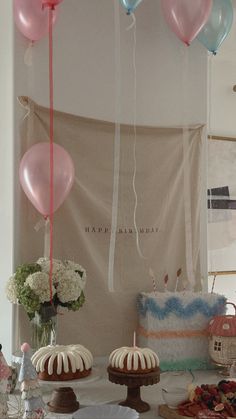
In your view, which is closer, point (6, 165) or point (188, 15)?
point (188, 15)

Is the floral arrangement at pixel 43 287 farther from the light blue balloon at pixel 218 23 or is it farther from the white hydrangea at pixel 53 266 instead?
the light blue balloon at pixel 218 23

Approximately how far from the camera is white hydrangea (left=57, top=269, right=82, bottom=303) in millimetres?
1799

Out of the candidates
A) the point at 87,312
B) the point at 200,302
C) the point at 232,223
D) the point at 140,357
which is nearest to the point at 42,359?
the point at 140,357

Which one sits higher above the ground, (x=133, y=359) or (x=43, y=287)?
(x=43, y=287)

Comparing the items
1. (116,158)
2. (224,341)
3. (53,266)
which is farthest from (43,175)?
(224,341)

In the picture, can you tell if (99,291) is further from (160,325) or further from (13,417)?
(13,417)

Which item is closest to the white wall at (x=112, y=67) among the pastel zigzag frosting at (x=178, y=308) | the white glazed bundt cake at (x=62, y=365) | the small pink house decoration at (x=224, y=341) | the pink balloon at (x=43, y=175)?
the pink balloon at (x=43, y=175)

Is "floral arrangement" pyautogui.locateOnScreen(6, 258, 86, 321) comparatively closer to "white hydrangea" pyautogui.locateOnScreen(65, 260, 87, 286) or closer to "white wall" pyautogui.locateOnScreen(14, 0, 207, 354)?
"white hydrangea" pyautogui.locateOnScreen(65, 260, 87, 286)

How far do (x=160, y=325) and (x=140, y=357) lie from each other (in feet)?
1.55

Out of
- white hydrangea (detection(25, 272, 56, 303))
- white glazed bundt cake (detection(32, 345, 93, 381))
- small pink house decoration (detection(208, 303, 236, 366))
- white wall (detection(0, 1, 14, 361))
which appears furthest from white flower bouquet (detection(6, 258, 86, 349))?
small pink house decoration (detection(208, 303, 236, 366))

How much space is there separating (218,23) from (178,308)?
1106 mm

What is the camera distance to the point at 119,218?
216cm

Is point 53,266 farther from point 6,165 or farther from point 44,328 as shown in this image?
point 6,165

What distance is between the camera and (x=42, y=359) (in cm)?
150
